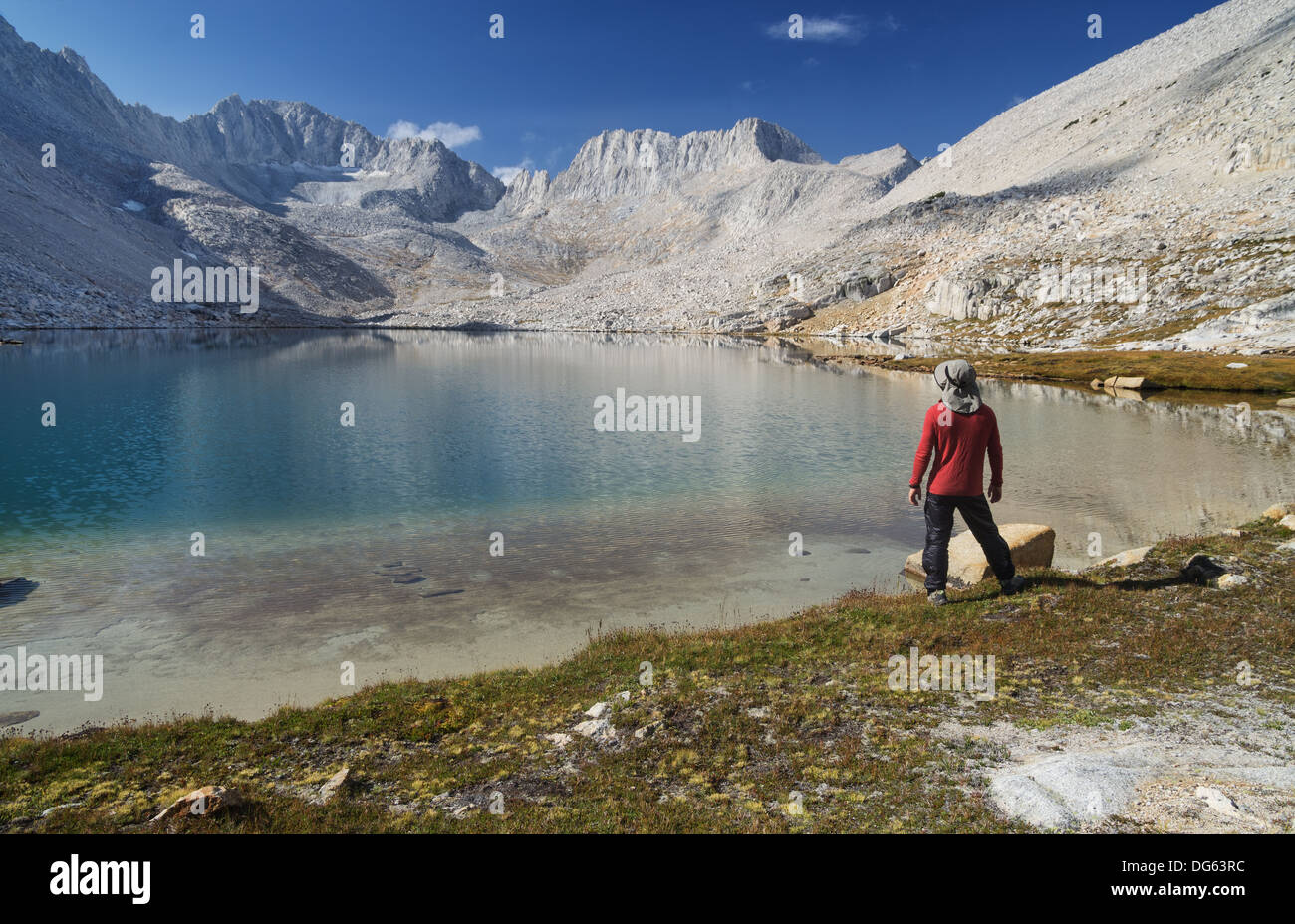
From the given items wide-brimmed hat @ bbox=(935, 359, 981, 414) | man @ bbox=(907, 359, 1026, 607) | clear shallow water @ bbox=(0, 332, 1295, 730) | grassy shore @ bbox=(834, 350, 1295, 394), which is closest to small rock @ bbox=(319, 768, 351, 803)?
clear shallow water @ bbox=(0, 332, 1295, 730)

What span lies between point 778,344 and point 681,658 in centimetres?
13827

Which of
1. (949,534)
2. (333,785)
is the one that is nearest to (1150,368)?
(949,534)

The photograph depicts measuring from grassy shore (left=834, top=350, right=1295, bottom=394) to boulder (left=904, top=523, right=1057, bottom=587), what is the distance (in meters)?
38.6

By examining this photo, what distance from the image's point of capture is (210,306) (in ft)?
618

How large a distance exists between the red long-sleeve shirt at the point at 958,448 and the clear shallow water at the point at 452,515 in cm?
605

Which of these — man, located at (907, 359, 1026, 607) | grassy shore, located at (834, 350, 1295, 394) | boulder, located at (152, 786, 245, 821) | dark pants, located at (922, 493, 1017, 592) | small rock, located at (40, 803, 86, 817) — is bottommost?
small rock, located at (40, 803, 86, 817)

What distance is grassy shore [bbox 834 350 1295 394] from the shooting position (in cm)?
6378

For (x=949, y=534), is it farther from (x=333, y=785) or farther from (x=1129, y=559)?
(x=333, y=785)

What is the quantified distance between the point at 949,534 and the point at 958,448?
1.75 m

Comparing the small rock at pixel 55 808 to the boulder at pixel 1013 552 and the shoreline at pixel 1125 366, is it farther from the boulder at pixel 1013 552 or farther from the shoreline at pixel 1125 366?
the shoreline at pixel 1125 366

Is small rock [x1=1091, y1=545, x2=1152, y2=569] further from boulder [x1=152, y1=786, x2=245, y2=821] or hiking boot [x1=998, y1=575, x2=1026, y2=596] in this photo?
boulder [x1=152, y1=786, x2=245, y2=821]

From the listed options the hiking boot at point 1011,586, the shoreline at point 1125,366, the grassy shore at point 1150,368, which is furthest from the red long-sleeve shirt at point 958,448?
the shoreline at point 1125,366

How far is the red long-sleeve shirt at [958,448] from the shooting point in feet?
43.2

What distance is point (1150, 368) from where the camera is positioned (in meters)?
72.9
